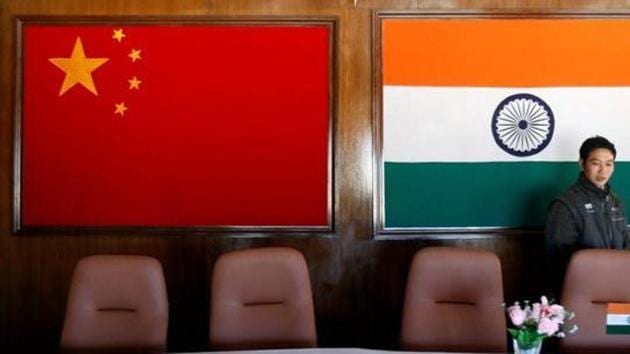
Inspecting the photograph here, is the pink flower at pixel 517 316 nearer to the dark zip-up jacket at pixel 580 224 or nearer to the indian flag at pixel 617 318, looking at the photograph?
the indian flag at pixel 617 318

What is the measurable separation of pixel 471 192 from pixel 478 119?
16.8 inches

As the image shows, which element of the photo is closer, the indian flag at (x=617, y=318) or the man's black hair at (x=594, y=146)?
the indian flag at (x=617, y=318)

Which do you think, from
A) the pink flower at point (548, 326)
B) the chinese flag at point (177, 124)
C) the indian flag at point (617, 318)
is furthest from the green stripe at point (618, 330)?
the chinese flag at point (177, 124)

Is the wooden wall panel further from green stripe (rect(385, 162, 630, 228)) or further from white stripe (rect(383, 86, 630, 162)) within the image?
white stripe (rect(383, 86, 630, 162))

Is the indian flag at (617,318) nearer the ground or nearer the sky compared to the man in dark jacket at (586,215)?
nearer the ground

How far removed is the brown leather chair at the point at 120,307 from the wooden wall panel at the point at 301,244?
1022 mm

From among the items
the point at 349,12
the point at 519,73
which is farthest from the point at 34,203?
the point at 519,73

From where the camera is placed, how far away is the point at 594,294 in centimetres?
262

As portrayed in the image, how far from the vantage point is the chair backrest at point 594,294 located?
260 centimetres

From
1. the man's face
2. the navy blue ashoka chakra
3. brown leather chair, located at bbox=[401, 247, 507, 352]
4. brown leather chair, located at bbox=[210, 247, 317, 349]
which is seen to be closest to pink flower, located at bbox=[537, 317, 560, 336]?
brown leather chair, located at bbox=[401, 247, 507, 352]

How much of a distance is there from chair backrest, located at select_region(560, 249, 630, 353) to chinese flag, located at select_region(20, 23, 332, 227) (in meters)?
1.47

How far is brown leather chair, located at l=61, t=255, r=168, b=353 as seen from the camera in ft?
8.57

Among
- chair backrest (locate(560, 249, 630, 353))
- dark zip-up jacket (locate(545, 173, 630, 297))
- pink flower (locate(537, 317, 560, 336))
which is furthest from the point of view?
dark zip-up jacket (locate(545, 173, 630, 297))

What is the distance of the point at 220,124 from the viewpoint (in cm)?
367
